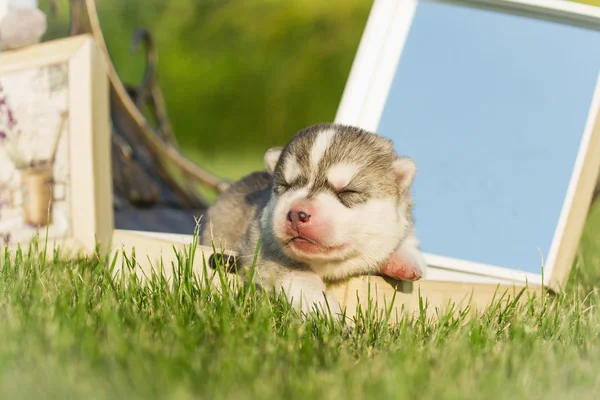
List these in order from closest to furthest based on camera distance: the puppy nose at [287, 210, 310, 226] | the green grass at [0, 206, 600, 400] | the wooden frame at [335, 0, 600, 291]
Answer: the green grass at [0, 206, 600, 400] → the puppy nose at [287, 210, 310, 226] → the wooden frame at [335, 0, 600, 291]

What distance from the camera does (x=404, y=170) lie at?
288 cm

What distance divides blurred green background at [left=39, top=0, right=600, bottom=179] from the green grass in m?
10.4

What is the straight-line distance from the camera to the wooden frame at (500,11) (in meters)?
3.33

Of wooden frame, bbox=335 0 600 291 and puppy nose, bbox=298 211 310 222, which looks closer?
puppy nose, bbox=298 211 310 222

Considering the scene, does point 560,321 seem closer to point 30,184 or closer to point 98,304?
point 98,304

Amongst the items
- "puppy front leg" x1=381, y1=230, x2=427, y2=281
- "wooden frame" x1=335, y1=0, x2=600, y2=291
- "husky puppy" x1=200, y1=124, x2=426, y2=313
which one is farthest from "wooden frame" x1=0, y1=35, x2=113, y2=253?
"wooden frame" x1=335, y1=0, x2=600, y2=291

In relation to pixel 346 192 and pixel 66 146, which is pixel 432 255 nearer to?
pixel 346 192

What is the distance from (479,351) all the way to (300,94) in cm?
1131

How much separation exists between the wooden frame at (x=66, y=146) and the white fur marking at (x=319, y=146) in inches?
35.3

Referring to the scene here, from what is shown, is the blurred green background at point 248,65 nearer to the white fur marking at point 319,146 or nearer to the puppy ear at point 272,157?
the puppy ear at point 272,157

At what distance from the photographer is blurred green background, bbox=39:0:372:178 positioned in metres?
13.1

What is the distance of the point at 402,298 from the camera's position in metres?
2.78

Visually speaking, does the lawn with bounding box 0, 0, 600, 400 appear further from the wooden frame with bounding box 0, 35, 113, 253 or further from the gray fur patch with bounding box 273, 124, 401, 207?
the gray fur patch with bounding box 273, 124, 401, 207

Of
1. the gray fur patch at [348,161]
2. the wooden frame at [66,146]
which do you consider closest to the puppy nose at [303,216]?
the gray fur patch at [348,161]
